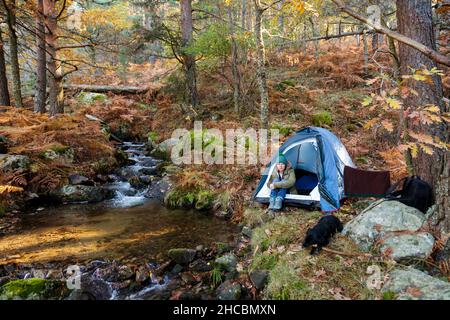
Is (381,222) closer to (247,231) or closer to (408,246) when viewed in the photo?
(408,246)

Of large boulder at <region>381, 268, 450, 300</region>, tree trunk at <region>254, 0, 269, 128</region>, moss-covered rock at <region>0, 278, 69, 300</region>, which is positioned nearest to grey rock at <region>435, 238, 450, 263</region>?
large boulder at <region>381, 268, 450, 300</region>

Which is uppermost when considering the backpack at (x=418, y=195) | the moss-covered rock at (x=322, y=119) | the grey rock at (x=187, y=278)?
the moss-covered rock at (x=322, y=119)

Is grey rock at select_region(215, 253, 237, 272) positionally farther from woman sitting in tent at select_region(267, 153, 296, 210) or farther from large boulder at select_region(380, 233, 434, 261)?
large boulder at select_region(380, 233, 434, 261)

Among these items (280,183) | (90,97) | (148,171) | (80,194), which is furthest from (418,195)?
(90,97)

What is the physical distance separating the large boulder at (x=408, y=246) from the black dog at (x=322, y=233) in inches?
32.4

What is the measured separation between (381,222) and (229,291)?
2.66 metres

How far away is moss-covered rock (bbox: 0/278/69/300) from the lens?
4.42m

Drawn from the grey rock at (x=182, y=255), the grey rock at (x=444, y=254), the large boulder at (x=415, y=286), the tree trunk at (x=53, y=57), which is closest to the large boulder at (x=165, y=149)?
the tree trunk at (x=53, y=57)

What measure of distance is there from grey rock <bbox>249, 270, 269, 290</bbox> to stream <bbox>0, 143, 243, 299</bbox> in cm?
144

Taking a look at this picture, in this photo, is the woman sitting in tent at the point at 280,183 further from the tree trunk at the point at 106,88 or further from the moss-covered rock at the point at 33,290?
the tree trunk at the point at 106,88

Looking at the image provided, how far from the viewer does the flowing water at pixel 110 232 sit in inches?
226

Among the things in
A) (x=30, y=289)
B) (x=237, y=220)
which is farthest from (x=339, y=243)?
(x=30, y=289)

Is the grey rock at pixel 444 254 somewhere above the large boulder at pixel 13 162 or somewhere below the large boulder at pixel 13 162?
below
